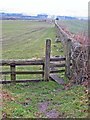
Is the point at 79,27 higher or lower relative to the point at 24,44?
higher

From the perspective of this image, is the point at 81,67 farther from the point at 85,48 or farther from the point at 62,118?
the point at 62,118

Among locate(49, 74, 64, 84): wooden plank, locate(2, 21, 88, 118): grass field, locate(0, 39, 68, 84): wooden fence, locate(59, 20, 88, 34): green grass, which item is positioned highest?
locate(59, 20, 88, 34): green grass

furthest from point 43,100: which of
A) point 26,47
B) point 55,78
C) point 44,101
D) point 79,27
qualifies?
point 79,27

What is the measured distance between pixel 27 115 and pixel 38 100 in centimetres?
153

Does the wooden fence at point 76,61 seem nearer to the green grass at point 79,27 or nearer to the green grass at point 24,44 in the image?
the green grass at point 79,27

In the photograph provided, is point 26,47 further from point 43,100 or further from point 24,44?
point 43,100

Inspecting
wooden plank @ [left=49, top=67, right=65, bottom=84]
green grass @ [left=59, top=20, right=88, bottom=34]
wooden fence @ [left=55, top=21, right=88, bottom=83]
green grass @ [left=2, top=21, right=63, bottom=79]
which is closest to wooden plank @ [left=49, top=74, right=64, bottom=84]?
wooden plank @ [left=49, top=67, right=65, bottom=84]

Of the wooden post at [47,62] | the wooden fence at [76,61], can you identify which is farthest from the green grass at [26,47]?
the wooden fence at [76,61]

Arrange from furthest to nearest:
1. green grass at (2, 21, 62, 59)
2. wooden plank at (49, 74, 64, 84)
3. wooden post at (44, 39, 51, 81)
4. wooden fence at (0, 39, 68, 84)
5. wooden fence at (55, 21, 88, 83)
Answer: green grass at (2, 21, 62, 59)
wooden post at (44, 39, 51, 81)
wooden plank at (49, 74, 64, 84)
wooden fence at (0, 39, 68, 84)
wooden fence at (55, 21, 88, 83)

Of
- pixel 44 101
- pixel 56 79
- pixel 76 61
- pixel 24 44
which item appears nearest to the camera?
pixel 44 101

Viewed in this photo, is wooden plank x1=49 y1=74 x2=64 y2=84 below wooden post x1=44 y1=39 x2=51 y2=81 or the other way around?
below

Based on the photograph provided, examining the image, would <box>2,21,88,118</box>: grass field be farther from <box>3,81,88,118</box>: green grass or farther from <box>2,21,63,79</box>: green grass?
<box>2,21,63,79</box>: green grass

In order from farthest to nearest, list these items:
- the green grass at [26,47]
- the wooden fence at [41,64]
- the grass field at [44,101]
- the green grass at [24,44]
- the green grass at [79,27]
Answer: the green grass at [24,44]
the green grass at [79,27]
the green grass at [26,47]
the wooden fence at [41,64]
the grass field at [44,101]

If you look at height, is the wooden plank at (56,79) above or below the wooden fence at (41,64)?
below
